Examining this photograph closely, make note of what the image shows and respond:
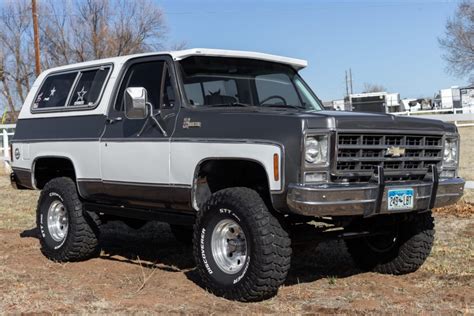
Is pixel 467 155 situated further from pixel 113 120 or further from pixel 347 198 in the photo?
pixel 347 198

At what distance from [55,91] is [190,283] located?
9.53ft

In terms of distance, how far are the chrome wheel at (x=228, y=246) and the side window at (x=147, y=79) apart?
141 centimetres

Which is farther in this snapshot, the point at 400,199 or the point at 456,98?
the point at 456,98

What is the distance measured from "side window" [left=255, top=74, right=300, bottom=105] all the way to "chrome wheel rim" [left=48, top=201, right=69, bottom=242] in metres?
2.64

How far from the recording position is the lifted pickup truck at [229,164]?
16.3 feet

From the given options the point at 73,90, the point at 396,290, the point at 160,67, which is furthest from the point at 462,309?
the point at 73,90

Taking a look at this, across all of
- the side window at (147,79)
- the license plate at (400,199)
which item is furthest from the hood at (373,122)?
the side window at (147,79)

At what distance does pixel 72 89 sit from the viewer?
7.21m

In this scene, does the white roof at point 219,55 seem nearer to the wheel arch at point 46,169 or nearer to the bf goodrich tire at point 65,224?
the wheel arch at point 46,169

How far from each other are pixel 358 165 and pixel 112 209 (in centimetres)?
276

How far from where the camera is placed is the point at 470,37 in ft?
141

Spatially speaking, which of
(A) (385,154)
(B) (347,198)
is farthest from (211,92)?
(B) (347,198)

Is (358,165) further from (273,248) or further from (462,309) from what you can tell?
(462,309)

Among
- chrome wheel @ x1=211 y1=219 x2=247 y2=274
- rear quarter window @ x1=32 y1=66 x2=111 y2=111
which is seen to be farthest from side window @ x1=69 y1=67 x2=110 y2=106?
chrome wheel @ x1=211 y1=219 x2=247 y2=274
